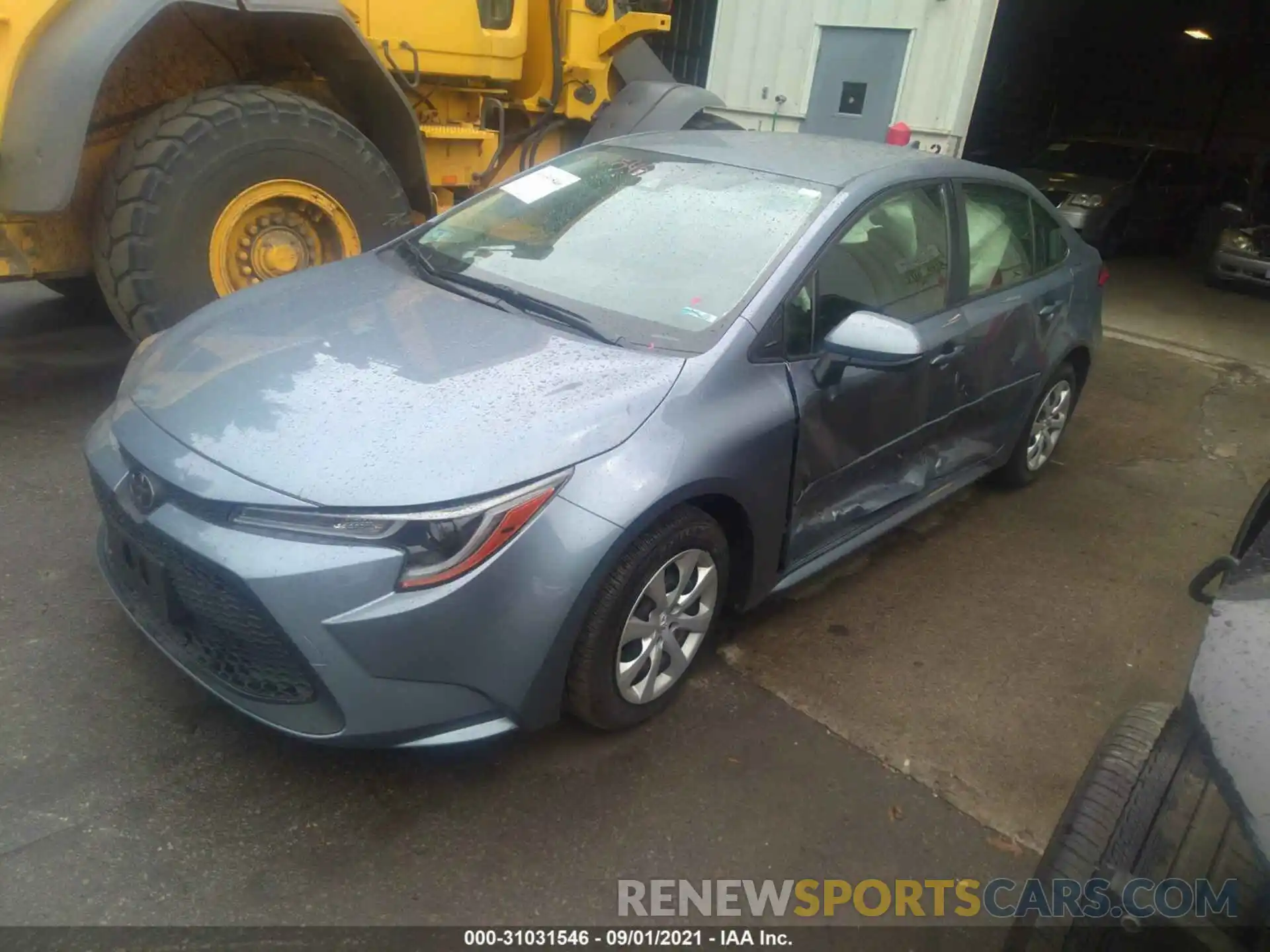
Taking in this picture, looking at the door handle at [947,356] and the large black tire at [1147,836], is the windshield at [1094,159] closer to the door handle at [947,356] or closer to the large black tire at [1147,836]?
the door handle at [947,356]

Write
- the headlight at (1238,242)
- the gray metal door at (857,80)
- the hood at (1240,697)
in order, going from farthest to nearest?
the headlight at (1238,242) < the gray metal door at (857,80) < the hood at (1240,697)

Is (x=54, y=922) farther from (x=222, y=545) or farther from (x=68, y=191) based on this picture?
(x=68, y=191)

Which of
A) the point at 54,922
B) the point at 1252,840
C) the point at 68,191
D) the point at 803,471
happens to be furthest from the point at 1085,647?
the point at 68,191

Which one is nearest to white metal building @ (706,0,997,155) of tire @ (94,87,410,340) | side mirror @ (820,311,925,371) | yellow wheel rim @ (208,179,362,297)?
yellow wheel rim @ (208,179,362,297)

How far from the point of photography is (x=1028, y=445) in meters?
4.36

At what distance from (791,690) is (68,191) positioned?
3200 mm

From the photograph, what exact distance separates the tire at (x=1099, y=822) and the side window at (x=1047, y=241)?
268cm

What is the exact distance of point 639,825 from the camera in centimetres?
235

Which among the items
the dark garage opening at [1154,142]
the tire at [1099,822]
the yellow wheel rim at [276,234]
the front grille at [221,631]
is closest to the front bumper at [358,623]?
the front grille at [221,631]

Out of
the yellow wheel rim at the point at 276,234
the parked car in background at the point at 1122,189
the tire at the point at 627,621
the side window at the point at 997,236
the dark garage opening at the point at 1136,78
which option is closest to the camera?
the tire at the point at 627,621

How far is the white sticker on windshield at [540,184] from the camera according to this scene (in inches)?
133

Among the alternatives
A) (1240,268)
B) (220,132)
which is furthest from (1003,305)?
(1240,268)

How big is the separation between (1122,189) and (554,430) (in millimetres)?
11286

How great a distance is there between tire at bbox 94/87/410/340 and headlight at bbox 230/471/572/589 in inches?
87.8
